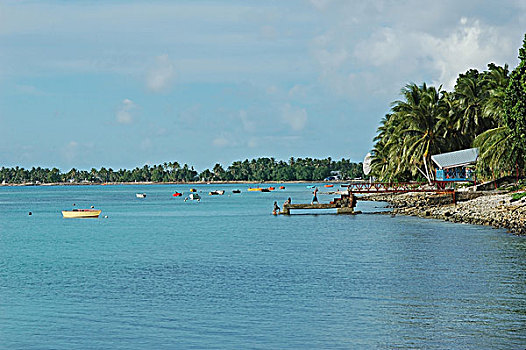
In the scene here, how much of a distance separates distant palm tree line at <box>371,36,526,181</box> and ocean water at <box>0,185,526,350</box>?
16.8 metres

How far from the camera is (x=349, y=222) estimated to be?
59.0 meters

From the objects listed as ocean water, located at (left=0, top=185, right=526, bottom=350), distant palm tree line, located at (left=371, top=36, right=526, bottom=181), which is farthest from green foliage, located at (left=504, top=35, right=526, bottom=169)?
ocean water, located at (left=0, top=185, right=526, bottom=350)

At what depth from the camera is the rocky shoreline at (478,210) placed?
152 feet

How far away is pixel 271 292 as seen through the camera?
24.2 m

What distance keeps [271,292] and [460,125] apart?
58112 millimetres

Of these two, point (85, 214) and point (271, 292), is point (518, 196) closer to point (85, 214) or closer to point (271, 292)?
point (271, 292)

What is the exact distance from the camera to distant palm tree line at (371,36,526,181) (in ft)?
199

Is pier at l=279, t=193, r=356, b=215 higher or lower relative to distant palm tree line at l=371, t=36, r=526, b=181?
lower

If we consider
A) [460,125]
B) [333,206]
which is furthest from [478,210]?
[460,125]

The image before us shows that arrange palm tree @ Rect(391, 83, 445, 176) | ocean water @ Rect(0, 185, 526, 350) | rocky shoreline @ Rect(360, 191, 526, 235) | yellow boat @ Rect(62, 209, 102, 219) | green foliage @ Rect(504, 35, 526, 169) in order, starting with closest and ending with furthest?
ocean water @ Rect(0, 185, 526, 350), rocky shoreline @ Rect(360, 191, 526, 235), green foliage @ Rect(504, 35, 526, 169), yellow boat @ Rect(62, 209, 102, 219), palm tree @ Rect(391, 83, 445, 176)

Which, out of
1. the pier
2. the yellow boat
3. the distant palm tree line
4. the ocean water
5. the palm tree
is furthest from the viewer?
the palm tree

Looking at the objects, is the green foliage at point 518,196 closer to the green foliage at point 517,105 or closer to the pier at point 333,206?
the green foliage at point 517,105

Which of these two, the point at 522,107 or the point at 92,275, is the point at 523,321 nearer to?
the point at 92,275

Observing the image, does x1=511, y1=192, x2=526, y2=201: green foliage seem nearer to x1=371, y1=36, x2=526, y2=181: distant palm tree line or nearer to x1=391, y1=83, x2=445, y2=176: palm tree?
x1=371, y1=36, x2=526, y2=181: distant palm tree line
